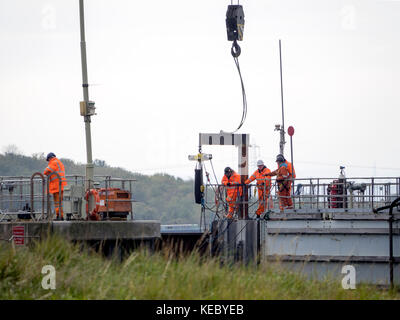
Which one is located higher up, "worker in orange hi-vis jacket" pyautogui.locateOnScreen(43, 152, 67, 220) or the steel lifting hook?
the steel lifting hook

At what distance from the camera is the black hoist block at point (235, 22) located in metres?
20.4

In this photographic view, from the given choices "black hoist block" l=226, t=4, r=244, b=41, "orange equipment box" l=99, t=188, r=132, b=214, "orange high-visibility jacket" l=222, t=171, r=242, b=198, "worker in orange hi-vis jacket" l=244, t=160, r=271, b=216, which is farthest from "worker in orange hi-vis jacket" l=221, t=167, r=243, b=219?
"black hoist block" l=226, t=4, r=244, b=41

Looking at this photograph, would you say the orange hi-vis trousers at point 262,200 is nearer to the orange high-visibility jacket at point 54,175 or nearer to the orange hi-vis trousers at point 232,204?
the orange hi-vis trousers at point 232,204

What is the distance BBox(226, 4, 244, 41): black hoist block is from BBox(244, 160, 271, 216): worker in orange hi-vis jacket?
13.3ft

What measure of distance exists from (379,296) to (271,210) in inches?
315

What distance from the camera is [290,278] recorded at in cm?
1398

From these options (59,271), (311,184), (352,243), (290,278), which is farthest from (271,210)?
(59,271)

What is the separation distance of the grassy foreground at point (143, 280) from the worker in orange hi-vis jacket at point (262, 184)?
7787 mm

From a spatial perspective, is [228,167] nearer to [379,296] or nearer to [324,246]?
[324,246]

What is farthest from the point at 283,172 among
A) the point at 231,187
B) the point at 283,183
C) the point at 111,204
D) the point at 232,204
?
the point at 111,204

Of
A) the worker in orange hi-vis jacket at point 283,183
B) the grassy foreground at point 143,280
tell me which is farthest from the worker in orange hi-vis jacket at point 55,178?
the grassy foreground at point 143,280

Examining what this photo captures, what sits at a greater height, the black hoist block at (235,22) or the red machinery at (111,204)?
the black hoist block at (235,22)

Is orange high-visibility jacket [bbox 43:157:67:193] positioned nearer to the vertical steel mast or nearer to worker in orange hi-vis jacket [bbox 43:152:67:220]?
worker in orange hi-vis jacket [bbox 43:152:67:220]

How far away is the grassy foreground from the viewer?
38.2ft
